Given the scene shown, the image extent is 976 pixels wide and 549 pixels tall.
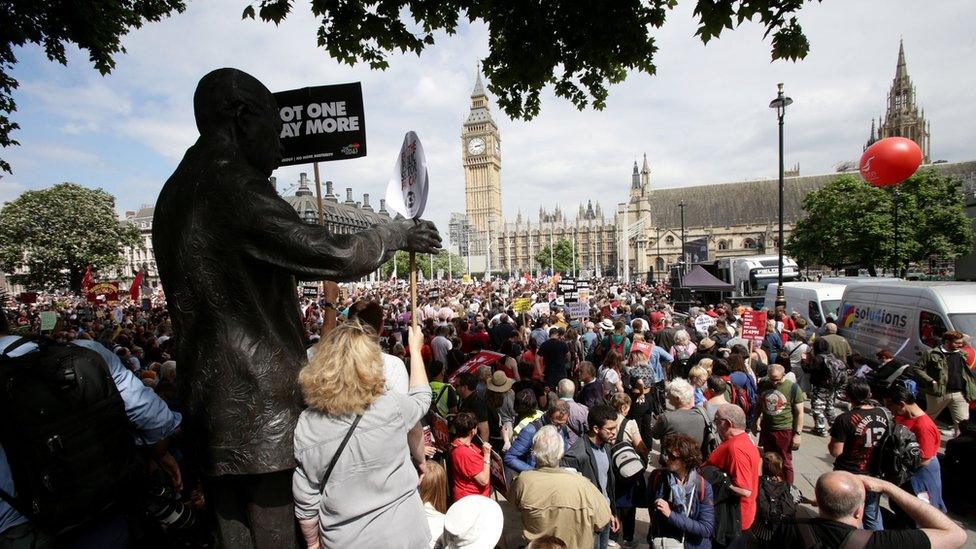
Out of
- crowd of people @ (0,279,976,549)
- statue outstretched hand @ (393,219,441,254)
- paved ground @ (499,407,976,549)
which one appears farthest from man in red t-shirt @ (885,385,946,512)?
statue outstretched hand @ (393,219,441,254)

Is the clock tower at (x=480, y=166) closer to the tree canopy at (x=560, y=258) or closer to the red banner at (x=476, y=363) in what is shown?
the tree canopy at (x=560, y=258)

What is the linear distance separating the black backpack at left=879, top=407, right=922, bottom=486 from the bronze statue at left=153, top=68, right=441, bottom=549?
189 inches

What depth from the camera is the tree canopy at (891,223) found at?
30.9 m

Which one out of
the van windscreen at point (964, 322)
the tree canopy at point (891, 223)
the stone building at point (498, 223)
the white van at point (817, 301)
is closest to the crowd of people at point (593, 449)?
the van windscreen at point (964, 322)

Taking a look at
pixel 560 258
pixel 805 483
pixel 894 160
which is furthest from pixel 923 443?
pixel 560 258

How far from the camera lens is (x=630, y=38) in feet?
16.2

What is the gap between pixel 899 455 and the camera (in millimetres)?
4145

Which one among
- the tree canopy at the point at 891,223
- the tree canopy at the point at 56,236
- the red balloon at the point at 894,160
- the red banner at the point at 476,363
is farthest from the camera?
the tree canopy at the point at 56,236

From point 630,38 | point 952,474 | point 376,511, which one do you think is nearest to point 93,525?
point 376,511

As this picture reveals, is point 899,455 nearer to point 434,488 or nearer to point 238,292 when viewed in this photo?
point 434,488

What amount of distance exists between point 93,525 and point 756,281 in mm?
26585

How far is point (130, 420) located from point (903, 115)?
304 ft

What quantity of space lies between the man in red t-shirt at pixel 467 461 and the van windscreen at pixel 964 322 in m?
8.57

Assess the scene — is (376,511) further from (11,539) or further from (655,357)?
(655,357)
